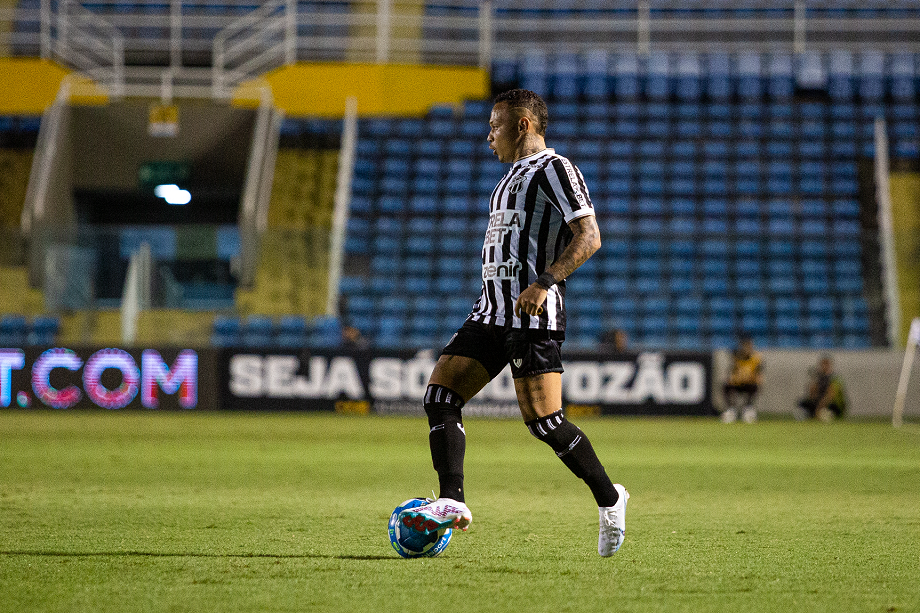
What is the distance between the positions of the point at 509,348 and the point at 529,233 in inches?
19.5

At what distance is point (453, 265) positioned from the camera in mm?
20219

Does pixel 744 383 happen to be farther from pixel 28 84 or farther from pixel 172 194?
pixel 28 84

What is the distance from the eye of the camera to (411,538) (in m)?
4.48

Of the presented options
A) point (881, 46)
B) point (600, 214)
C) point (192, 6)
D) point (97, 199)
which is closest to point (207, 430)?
point (600, 214)

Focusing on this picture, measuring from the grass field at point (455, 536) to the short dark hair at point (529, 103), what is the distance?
1864 mm

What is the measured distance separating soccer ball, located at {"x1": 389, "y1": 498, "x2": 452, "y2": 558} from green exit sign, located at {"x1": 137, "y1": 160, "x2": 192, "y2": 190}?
20276 millimetres

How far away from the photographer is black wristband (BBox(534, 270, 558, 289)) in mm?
4438

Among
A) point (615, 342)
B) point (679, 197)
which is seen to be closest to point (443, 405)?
point (615, 342)

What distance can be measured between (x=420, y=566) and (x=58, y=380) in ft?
46.3

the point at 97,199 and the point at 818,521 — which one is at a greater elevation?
the point at 97,199

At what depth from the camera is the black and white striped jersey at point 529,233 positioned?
4625 mm

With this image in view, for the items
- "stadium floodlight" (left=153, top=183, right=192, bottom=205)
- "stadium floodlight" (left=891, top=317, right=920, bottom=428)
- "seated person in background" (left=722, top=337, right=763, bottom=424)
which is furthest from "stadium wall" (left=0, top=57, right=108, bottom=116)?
"stadium floodlight" (left=891, top=317, right=920, bottom=428)

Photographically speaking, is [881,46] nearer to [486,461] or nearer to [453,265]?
[453,265]

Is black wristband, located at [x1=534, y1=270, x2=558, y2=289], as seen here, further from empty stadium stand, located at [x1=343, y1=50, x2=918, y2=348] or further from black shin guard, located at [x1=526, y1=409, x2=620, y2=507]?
empty stadium stand, located at [x1=343, y1=50, x2=918, y2=348]
